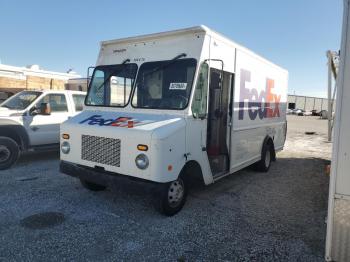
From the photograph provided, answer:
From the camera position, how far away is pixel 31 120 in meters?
7.72

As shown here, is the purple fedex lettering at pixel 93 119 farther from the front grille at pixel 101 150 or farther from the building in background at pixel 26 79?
the building in background at pixel 26 79

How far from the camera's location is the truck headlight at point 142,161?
4066mm

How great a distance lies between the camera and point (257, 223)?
4.44 metres

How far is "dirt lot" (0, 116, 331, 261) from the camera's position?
11.6ft

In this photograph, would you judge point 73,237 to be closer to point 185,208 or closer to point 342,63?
point 185,208

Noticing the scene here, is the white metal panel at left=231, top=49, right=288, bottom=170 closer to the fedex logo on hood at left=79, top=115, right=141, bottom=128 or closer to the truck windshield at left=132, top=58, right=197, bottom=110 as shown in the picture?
the truck windshield at left=132, top=58, right=197, bottom=110

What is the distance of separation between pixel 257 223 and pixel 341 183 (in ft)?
5.52

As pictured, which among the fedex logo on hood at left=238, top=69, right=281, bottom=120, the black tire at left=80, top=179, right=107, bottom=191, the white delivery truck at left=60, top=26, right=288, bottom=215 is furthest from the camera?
the fedex logo on hood at left=238, top=69, right=281, bottom=120

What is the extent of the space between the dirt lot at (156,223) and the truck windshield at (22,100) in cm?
208

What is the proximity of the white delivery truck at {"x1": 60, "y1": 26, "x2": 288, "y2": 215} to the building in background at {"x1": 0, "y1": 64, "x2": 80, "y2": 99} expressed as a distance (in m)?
12.6

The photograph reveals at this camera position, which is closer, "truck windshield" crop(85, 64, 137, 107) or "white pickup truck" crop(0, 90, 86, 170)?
"truck windshield" crop(85, 64, 137, 107)

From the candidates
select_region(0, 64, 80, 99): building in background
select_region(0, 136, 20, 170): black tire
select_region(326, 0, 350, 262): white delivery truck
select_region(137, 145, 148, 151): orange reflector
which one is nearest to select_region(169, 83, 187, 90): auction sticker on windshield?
select_region(137, 145, 148, 151): orange reflector

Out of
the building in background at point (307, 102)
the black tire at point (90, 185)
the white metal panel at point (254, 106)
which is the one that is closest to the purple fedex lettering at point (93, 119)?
the black tire at point (90, 185)

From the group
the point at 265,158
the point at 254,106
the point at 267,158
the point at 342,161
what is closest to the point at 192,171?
the point at 342,161
